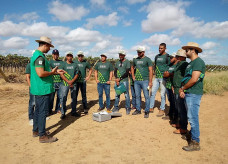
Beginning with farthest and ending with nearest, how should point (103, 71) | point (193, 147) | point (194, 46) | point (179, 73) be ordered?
point (103, 71)
point (179, 73)
point (193, 147)
point (194, 46)

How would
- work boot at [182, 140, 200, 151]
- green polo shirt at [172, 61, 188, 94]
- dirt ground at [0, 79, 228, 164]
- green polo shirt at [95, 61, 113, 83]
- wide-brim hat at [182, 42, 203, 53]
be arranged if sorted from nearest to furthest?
1. dirt ground at [0, 79, 228, 164]
2. wide-brim hat at [182, 42, 203, 53]
3. work boot at [182, 140, 200, 151]
4. green polo shirt at [172, 61, 188, 94]
5. green polo shirt at [95, 61, 113, 83]

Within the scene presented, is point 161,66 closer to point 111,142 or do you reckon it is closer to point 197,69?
point 197,69

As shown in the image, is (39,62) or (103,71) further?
(103,71)

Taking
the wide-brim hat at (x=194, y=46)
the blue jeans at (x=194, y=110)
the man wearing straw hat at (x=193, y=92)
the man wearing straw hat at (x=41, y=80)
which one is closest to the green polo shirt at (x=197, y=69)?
the man wearing straw hat at (x=193, y=92)

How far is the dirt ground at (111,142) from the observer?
10.7 ft

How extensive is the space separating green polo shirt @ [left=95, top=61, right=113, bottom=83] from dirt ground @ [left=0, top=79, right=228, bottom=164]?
1491mm

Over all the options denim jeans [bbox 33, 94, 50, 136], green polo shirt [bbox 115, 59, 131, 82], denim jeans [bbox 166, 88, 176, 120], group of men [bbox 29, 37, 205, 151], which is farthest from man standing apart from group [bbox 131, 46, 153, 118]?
denim jeans [bbox 33, 94, 50, 136]

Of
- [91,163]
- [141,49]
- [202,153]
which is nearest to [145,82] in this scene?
[141,49]

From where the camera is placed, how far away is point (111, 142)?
3961 mm

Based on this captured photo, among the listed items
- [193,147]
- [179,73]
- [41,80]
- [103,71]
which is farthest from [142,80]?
[41,80]

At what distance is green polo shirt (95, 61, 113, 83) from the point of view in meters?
6.10

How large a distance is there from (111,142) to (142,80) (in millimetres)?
2523

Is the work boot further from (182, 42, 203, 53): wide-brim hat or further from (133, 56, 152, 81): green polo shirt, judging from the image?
(133, 56, 152, 81): green polo shirt

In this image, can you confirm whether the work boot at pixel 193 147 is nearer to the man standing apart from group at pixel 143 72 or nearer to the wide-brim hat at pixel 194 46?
the wide-brim hat at pixel 194 46
